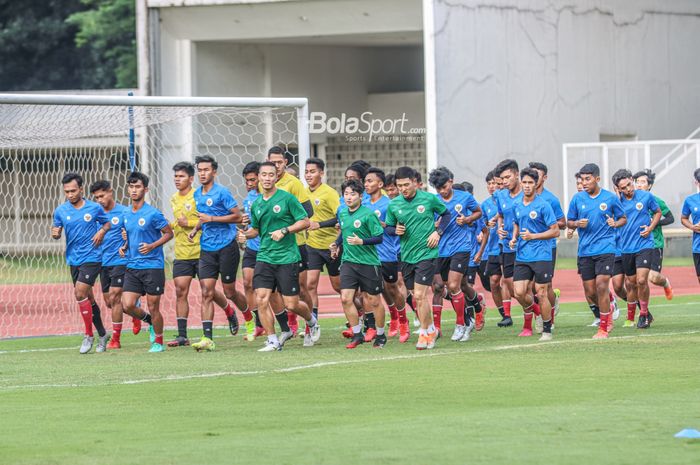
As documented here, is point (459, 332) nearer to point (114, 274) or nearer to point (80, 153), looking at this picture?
point (114, 274)

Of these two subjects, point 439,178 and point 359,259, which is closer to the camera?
point 359,259

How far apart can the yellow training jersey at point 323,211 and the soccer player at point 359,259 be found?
45.3 inches

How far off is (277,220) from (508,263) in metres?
3.74

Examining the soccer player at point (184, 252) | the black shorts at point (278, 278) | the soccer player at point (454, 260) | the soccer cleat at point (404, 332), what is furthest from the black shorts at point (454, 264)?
the soccer player at point (184, 252)

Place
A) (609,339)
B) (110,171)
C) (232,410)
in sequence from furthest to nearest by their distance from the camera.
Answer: (110,171)
(609,339)
(232,410)

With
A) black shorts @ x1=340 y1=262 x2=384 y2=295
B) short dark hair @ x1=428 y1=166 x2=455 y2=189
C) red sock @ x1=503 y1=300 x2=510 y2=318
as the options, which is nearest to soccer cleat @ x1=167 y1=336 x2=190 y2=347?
black shorts @ x1=340 y1=262 x2=384 y2=295

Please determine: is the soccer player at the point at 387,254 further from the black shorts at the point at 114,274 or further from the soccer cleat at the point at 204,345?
the black shorts at the point at 114,274

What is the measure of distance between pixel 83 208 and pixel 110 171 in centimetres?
1269

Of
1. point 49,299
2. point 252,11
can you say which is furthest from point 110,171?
point 252,11

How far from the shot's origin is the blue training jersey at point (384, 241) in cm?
1569

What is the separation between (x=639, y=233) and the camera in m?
16.5

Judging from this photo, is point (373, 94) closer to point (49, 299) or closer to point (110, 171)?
point (110, 171)

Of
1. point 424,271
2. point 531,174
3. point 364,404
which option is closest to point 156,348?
point 424,271

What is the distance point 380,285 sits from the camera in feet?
49.1
